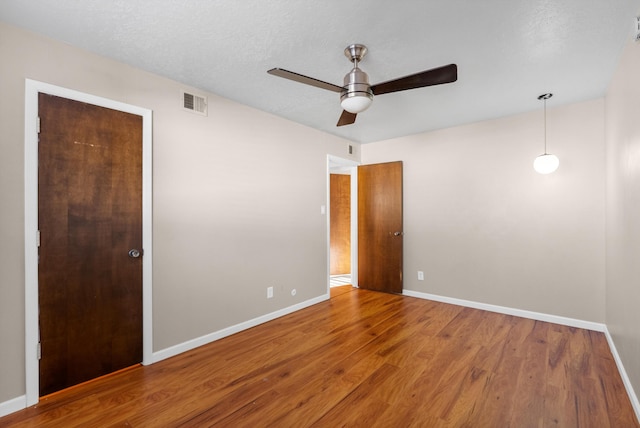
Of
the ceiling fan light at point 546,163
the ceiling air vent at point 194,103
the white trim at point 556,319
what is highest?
the ceiling air vent at point 194,103

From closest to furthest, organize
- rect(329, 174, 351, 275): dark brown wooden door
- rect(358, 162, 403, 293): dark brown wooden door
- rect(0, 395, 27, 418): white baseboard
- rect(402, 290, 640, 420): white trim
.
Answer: rect(0, 395, 27, 418): white baseboard
rect(402, 290, 640, 420): white trim
rect(358, 162, 403, 293): dark brown wooden door
rect(329, 174, 351, 275): dark brown wooden door

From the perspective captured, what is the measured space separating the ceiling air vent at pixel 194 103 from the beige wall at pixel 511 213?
290 centimetres

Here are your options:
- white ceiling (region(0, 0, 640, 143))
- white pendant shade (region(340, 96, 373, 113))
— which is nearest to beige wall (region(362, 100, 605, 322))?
white ceiling (region(0, 0, 640, 143))

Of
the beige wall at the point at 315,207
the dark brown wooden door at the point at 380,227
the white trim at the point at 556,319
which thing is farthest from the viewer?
the dark brown wooden door at the point at 380,227

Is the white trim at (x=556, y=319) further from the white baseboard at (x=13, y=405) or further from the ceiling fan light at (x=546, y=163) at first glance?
the white baseboard at (x=13, y=405)

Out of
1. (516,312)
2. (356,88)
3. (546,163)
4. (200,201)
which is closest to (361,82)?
(356,88)

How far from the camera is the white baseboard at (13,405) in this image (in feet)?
5.89

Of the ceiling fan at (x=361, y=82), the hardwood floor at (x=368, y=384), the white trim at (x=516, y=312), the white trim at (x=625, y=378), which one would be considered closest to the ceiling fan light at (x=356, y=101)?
the ceiling fan at (x=361, y=82)

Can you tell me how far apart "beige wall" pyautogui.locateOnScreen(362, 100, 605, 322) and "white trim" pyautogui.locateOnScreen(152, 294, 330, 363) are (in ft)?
5.97

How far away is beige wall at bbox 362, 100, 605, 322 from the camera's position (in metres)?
3.14

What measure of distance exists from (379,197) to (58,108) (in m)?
3.86

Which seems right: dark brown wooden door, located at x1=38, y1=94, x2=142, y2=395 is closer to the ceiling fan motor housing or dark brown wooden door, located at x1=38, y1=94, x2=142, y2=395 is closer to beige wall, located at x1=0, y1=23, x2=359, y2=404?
beige wall, located at x1=0, y1=23, x2=359, y2=404

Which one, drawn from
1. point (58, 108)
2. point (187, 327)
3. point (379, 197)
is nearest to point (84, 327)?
point (187, 327)

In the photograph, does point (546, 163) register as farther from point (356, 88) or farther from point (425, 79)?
point (356, 88)
